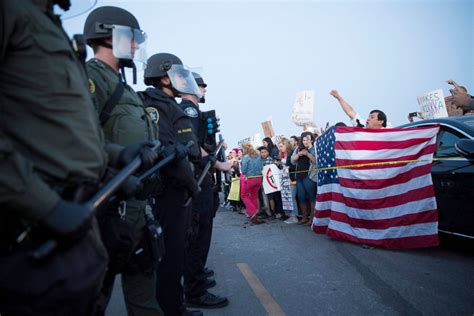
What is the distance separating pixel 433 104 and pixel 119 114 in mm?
7813

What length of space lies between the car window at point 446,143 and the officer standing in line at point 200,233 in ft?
10.3

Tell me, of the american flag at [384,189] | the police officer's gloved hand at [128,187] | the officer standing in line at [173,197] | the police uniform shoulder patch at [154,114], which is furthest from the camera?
the american flag at [384,189]

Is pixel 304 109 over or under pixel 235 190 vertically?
over

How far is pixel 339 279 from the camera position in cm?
375

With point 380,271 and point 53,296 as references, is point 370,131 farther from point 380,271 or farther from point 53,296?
point 53,296

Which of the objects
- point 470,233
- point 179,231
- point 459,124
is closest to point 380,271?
point 470,233

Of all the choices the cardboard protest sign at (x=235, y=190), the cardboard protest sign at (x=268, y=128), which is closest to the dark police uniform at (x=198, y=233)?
the cardboard protest sign at (x=235, y=190)

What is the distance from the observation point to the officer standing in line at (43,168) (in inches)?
40.2

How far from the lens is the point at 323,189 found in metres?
6.04

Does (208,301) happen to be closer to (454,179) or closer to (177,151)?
(177,151)

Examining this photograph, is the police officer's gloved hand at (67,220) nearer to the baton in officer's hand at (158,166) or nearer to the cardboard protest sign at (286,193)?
the baton in officer's hand at (158,166)

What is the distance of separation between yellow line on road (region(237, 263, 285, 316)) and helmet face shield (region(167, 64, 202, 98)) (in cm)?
206

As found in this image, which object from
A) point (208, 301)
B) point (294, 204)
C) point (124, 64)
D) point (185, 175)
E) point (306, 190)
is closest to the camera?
point (124, 64)

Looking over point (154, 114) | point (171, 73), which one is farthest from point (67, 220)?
point (171, 73)
